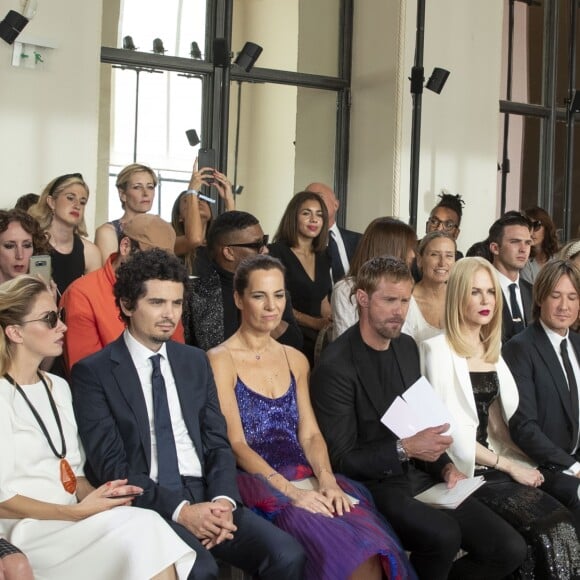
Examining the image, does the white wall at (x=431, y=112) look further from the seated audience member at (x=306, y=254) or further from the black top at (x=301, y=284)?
the black top at (x=301, y=284)

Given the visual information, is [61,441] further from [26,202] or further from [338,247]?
[338,247]

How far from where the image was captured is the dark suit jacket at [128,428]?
323cm

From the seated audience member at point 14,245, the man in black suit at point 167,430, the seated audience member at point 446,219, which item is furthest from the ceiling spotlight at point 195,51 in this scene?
the man in black suit at point 167,430

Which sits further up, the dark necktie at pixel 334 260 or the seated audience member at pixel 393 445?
the dark necktie at pixel 334 260

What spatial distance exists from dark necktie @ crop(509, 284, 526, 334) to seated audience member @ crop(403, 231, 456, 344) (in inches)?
20.5

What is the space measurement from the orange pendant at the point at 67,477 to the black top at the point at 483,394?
1.74 metres

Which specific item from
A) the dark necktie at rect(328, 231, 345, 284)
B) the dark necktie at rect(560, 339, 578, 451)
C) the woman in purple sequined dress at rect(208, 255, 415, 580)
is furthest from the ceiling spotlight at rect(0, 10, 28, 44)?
the dark necktie at rect(560, 339, 578, 451)

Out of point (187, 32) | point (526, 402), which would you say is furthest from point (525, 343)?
point (187, 32)

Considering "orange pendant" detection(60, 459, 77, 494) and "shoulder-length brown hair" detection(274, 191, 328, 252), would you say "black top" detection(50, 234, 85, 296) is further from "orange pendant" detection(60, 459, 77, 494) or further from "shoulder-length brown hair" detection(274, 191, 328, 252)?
"orange pendant" detection(60, 459, 77, 494)

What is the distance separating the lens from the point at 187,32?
7.39 m

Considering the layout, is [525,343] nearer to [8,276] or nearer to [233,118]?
[8,276]

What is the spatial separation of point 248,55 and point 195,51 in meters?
0.45

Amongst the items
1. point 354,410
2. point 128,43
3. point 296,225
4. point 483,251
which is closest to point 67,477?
point 354,410

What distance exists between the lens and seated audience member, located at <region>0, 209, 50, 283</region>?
4.11 metres
